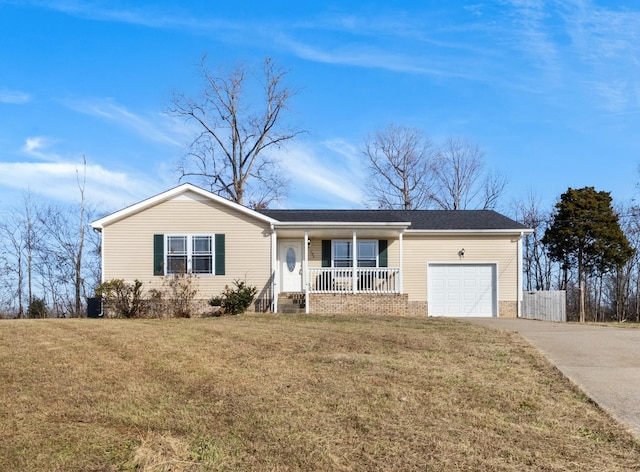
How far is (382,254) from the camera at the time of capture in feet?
66.0

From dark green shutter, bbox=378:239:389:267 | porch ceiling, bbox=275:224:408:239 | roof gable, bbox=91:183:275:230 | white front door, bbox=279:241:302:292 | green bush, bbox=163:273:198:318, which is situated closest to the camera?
green bush, bbox=163:273:198:318

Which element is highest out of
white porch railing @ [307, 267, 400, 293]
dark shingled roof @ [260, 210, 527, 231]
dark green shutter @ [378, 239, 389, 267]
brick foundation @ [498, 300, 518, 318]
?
dark shingled roof @ [260, 210, 527, 231]

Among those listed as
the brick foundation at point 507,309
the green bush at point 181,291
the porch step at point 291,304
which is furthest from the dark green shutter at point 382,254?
the green bush at point 181,291

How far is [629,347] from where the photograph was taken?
1084 cm

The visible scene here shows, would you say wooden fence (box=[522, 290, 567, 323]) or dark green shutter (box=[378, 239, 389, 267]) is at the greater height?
dark green shutter (box=[378, 239, 389, 267])

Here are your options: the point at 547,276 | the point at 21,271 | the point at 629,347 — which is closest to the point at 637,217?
the point at 547,276

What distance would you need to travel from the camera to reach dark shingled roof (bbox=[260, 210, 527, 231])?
19516 mm

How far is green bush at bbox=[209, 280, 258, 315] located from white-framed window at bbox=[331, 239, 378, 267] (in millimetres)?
3221

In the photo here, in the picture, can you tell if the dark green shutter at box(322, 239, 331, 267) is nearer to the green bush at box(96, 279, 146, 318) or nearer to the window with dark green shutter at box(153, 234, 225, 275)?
the window with dark green shutter at box(153, 234, 225, 275)

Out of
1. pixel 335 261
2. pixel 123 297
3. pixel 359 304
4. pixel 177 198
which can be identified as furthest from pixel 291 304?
pixel 123 297

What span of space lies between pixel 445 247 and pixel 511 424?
1474cm

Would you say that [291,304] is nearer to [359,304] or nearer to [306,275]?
[306,275]

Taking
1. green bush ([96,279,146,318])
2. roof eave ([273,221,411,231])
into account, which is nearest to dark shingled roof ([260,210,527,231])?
roof eave ([273,221,411,231])

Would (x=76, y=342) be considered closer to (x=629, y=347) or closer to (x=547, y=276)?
(x=629, y=347)
